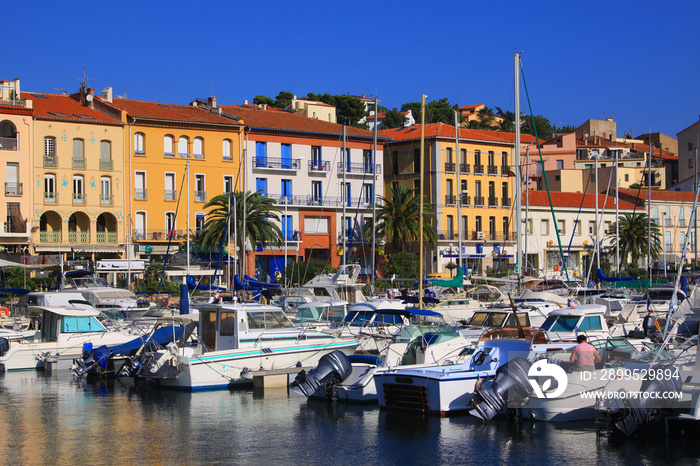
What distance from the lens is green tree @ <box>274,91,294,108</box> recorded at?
90.6m

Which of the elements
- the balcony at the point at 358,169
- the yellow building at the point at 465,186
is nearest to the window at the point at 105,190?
the balcony at the point at 358,169

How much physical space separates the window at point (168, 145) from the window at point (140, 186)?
6.52 ft

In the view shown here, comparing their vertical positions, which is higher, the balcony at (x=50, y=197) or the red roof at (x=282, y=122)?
the red roof at (x=282, y=122)

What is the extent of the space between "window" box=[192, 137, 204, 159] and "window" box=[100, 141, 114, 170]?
5192 millimetres

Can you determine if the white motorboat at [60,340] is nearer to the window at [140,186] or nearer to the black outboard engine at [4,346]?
the black outboard engine at [4,346]

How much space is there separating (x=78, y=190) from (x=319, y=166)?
15.8 meters

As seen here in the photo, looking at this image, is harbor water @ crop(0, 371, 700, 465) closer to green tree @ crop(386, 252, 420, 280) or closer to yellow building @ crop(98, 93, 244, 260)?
yellow building @ crop(98, 93, 244, 260)

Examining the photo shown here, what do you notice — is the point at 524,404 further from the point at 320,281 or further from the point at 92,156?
the point at 92,156

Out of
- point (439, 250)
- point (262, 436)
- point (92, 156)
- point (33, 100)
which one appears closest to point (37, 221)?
point (92, 156)

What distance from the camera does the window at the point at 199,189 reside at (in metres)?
53.4

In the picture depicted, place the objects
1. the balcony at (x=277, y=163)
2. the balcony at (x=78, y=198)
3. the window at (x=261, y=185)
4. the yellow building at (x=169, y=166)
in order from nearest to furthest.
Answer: the balcony at (x=78, y=198), the yellow building at (x=169, y=166), the window at (x=261, y=185), the balcony at (x=277, y=163)

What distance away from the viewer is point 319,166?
57.3 metres

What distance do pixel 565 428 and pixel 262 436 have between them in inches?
221

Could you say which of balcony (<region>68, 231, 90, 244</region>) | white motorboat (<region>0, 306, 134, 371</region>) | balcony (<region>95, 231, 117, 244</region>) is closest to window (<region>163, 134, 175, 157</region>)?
balcony (<region>95, 231, 117, 244</region>)
